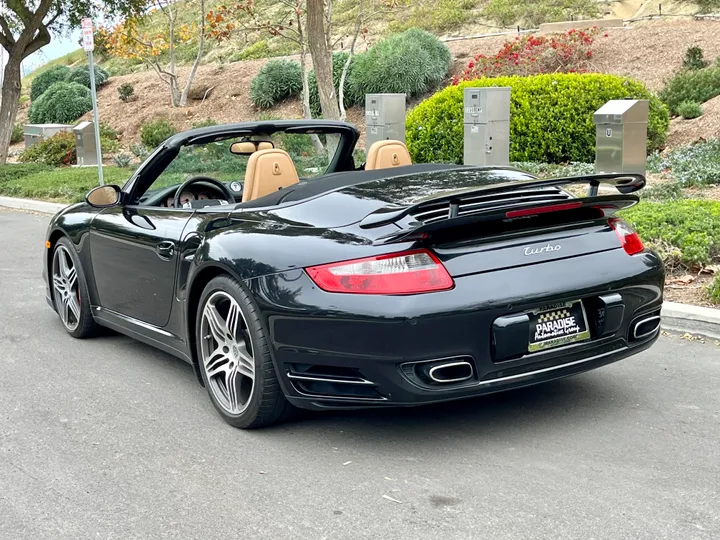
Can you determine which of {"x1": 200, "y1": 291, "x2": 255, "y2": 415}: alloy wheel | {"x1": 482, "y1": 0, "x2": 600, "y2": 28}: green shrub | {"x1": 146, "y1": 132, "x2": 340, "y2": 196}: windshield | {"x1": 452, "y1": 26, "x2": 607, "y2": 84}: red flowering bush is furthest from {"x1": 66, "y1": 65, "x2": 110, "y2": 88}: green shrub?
{"x1": 200, "y1": 291, "x2": 255, "y2": 415}: alloy wheel

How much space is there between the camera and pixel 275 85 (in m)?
26.8

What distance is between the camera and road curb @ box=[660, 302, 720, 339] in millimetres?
6172

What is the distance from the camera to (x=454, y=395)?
4070mm

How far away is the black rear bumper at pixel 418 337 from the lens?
3.99 m

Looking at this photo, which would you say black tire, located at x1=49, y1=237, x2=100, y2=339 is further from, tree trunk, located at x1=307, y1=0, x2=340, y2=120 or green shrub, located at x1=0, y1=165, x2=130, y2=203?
green shrub, located at x1=0, y1=165, x2=130, y2=203

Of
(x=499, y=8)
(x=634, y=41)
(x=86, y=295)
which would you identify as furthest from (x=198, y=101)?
(x=86, y=295)

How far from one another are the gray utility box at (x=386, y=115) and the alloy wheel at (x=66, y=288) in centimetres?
783

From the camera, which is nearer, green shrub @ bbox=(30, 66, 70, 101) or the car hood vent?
the car hood vent

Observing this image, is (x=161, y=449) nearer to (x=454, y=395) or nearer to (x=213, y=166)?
(x=454, y=395)

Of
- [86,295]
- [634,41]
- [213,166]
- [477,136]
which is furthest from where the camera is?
[634,41]

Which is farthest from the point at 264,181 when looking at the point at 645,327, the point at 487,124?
the point at 487,124

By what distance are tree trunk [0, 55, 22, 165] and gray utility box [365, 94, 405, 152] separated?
12.4 m

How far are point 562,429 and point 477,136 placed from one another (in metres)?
8.61

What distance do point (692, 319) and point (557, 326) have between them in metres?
2.43
